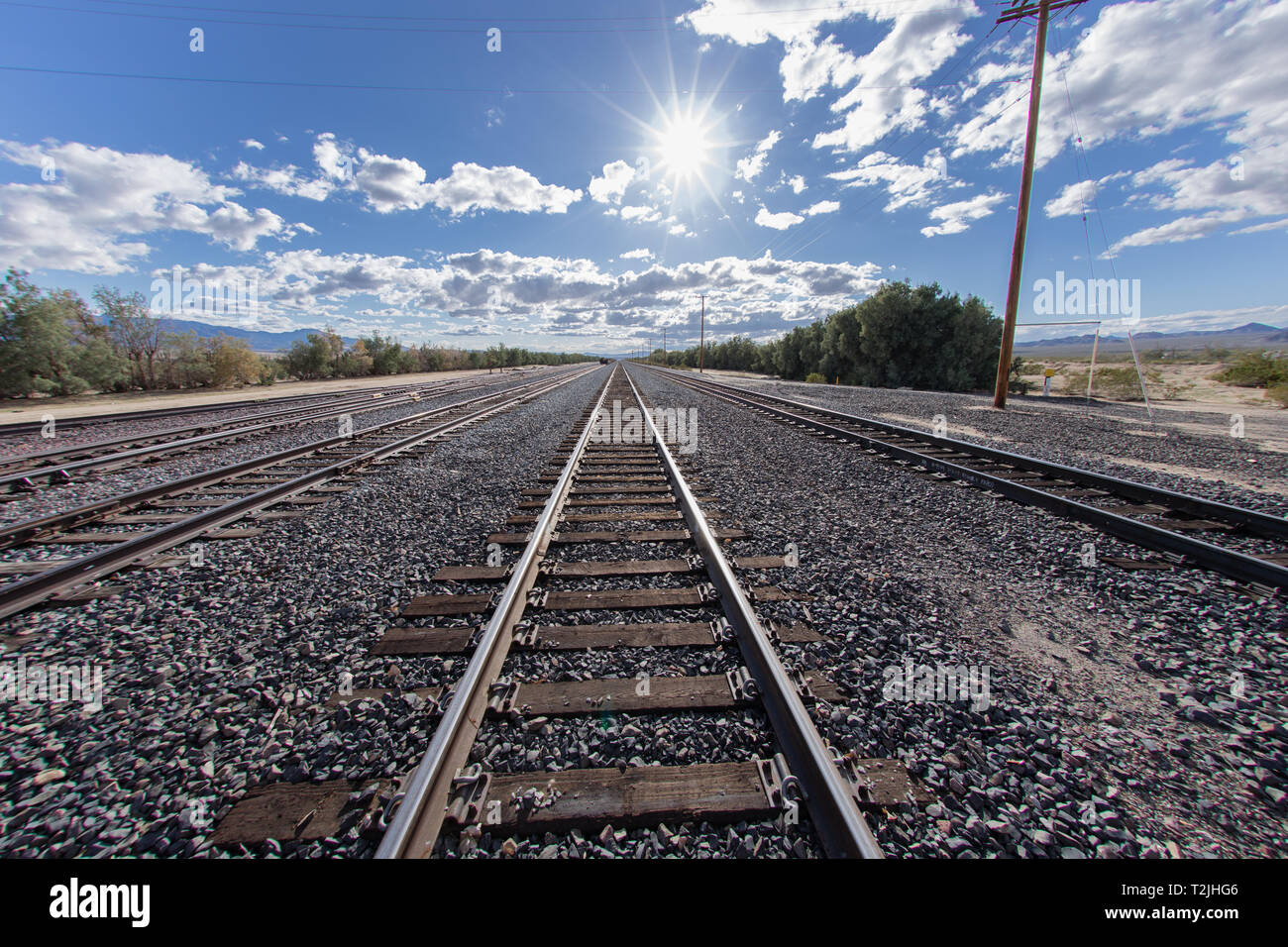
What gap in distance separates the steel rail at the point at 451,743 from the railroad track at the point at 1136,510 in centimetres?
484

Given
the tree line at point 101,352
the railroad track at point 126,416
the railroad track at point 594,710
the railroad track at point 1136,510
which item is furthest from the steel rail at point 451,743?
the tree line at point 101,352

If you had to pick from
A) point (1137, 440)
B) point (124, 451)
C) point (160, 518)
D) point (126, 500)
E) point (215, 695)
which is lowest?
point (215, 695)

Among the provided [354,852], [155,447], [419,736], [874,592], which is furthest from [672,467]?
[155,447]

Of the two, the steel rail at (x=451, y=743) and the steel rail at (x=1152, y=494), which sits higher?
the steel rail at (x=1152, y=494)

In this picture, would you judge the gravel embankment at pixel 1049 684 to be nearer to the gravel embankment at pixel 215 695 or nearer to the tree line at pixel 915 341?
the gravel embankment at pixel 215 695

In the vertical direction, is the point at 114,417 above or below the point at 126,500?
above

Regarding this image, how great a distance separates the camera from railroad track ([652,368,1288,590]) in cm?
385

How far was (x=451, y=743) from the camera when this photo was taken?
6.31 ft

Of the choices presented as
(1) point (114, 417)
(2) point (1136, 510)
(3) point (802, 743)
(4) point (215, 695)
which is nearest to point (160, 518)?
(4) point (215, 695)

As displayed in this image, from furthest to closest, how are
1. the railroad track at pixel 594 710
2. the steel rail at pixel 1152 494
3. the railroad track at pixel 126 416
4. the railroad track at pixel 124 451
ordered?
the railroad track at pixel 126 416 → the railroad track at pixel 124 451 → the steel rail at pixel 1152 494 → the railroad track at pixel 594 710

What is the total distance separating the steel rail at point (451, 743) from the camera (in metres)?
1.56

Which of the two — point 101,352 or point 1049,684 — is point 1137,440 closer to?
point 1049,684

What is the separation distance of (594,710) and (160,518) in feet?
18.6
